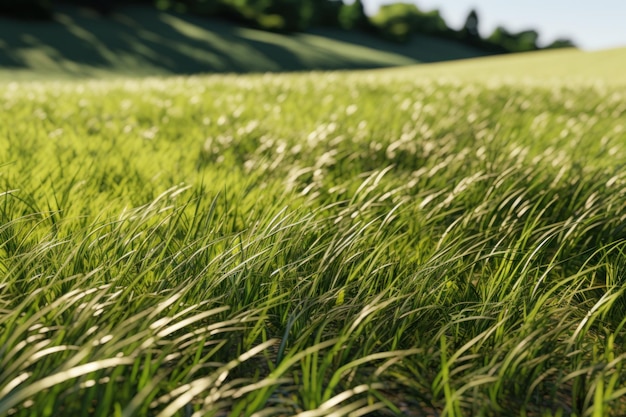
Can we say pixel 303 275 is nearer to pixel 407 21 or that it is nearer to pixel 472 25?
pixel 407 21

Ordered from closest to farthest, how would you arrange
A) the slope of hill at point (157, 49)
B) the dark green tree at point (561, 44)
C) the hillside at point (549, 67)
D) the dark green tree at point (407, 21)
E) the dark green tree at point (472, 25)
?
1. the hillside at point (549, 67)
2. the slope of hill at point (157, 49)
3. the dark green tree at point (407, 21)
4. the dark green tree at point (472, 25)
5. the dark green tree at point (561, 44)

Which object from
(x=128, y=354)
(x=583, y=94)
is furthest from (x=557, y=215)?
(x=583, y=94)

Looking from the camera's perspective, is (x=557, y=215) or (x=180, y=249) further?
(x=557, y=215)

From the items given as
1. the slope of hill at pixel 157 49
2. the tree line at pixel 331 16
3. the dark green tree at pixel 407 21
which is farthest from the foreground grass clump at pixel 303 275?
the dark green tree at pixel 407 21

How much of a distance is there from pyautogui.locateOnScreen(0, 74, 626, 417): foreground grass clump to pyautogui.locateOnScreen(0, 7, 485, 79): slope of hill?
19.5 meters

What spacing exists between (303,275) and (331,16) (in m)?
43.8

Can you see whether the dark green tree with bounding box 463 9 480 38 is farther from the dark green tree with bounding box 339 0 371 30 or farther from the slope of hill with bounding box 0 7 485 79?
the slope of hill with bounding box 0 7 485 79

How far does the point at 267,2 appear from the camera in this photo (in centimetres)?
3912

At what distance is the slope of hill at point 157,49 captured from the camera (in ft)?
80.2

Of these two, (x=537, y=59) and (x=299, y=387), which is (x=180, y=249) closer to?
(x=299, y=387)

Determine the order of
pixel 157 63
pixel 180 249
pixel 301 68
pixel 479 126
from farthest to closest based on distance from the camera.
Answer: pixel 301 68
pixel 157 63
pixel 479 126
pixel 180 249

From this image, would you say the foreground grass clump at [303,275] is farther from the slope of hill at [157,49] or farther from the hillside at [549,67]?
the slope of hill at [157,49]

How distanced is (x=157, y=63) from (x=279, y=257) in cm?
2573

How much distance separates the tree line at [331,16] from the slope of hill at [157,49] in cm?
73
